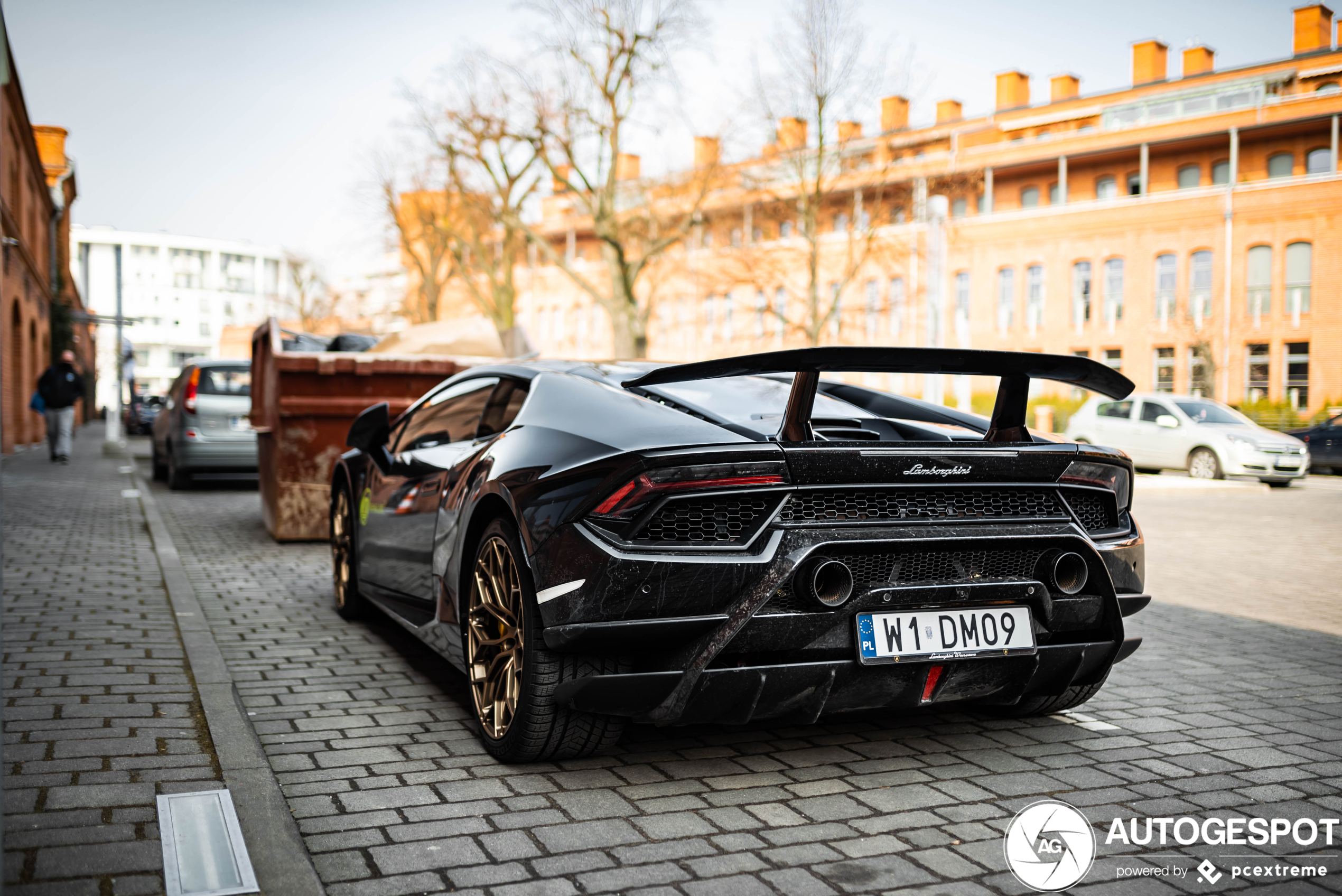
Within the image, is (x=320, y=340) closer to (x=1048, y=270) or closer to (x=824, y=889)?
(x=824, y=889)

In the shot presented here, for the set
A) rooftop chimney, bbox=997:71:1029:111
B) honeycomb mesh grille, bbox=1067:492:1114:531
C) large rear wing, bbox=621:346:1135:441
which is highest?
rooftop chimney, bbox=997:71:1029:111

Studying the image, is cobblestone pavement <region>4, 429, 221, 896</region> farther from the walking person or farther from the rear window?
the walking person

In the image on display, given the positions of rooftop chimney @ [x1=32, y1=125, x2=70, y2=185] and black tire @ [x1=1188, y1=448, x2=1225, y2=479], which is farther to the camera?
rooftop chimney @ [x1=32, y1=125, x2=70, y2=185]

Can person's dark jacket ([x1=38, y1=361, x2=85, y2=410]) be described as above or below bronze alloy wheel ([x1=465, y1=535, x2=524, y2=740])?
above

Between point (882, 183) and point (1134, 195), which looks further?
point (1134, 195)

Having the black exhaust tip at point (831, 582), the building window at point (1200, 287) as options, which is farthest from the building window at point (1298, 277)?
the black exhaust tip at point (831, 582)

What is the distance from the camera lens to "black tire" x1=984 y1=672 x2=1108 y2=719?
4160mm

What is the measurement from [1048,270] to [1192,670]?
44126 mm

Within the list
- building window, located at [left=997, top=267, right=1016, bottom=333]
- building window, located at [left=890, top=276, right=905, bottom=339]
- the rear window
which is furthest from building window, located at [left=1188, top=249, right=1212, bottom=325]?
the rear window

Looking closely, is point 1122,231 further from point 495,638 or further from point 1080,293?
point 495,638

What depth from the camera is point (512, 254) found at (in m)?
40.8

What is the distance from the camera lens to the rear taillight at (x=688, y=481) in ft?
10.5

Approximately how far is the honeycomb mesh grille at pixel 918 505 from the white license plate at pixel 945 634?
0.94ft

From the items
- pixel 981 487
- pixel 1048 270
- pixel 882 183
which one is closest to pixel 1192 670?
pixel 981 487
